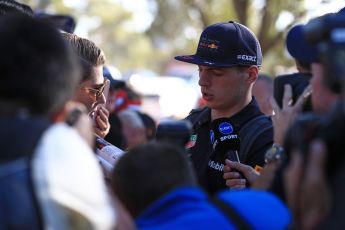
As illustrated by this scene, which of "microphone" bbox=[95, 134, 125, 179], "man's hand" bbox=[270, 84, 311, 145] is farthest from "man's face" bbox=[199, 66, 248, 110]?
"man's hand" bbox=[270, 84, 311, 145]

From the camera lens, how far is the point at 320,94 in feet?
8.95

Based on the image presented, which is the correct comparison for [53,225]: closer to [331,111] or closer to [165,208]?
[165,208]

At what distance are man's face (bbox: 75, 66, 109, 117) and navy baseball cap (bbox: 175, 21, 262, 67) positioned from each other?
63 cm

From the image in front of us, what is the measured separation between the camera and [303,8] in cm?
1355

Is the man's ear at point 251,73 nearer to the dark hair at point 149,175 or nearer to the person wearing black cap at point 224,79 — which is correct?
the person wearing black cap at point 224,79

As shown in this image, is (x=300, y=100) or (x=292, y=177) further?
(x=300, y=100)

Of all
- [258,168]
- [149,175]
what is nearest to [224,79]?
[258,168]

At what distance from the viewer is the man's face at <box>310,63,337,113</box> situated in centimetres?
269

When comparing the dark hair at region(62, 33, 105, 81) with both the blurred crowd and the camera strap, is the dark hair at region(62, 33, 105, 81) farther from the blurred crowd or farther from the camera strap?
the camera strap

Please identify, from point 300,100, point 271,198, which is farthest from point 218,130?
point 271,198

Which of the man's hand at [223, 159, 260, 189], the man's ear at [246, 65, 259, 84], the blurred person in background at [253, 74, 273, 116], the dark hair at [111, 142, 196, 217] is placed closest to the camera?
the dark hair at [111, 142, 196, 217]

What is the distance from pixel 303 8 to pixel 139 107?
197 inches

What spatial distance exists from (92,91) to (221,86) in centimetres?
88

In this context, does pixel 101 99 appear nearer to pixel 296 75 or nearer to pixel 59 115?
pixel 296 75
